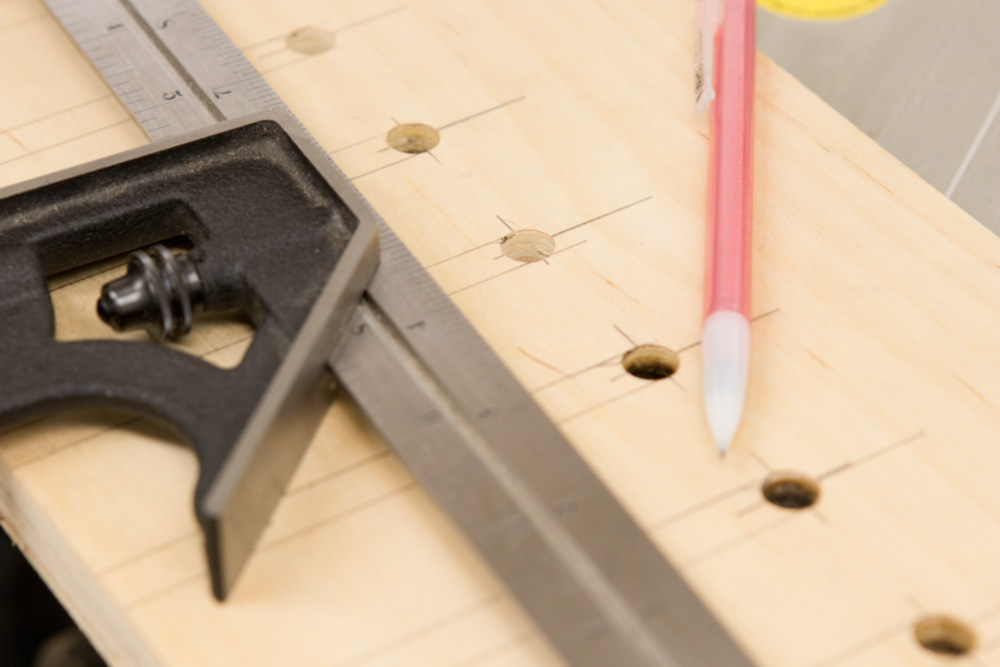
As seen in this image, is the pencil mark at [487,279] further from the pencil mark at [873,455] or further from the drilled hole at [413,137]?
the pencil mark at [873,455]

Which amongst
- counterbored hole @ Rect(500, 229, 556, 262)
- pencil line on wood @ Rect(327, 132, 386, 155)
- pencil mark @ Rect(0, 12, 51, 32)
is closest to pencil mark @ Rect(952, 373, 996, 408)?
counterbored hole @ Rect(500, 229, 556, 262)

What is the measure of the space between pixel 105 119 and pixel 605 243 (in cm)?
58

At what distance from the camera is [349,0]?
1415 mm

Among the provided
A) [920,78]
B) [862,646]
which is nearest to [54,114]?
[862,646]

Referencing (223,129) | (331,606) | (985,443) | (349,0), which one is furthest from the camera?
(349,0)

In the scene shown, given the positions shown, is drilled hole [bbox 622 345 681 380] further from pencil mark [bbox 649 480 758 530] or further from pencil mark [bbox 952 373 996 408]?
pencil mark [bbox 952 373 996 408]

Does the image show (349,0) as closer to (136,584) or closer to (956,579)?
(136,584)

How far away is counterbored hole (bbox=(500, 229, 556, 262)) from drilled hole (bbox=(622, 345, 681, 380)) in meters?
0.15

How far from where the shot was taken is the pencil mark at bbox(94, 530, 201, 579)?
0.86 meters

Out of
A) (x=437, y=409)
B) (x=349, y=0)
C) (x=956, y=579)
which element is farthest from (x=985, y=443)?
(x=349, y=0)

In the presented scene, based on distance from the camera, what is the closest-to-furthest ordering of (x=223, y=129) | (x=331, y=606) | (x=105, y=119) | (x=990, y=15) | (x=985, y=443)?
(x=331, y=606), (x=985, y=443), (x=223, y=129), (x=105, y=119), (x=990, y=15)

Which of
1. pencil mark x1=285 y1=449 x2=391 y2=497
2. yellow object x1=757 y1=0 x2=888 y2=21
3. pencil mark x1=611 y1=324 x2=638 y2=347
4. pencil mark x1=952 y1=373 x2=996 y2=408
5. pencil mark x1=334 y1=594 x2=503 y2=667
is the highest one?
yellow object x1=757 y1=0 x2=888 y2=21

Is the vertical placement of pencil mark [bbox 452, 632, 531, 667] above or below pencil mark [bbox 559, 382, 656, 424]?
below

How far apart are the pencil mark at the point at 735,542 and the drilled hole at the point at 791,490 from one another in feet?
0.08
